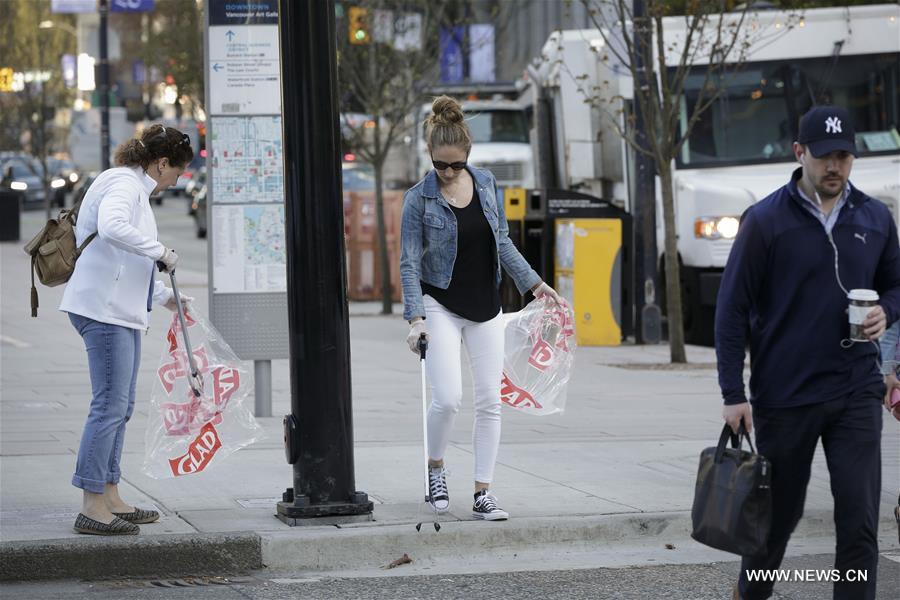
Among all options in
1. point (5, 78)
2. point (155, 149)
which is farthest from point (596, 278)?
point (5, 78)

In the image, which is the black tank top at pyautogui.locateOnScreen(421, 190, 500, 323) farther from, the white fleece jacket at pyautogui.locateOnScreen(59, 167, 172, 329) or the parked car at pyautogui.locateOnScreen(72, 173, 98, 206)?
the parked car at pyautogui.locateOnScreen(72, 173, 98, 206)

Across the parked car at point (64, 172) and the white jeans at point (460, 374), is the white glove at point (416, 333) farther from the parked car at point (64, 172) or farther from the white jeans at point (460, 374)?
the parked car at point (64, 172)

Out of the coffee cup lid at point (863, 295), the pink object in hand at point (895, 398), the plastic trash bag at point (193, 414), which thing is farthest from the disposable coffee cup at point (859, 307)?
the plastic trash bag at point (193, 414)

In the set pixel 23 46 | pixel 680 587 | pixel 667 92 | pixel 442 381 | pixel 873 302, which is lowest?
pixel 680 587

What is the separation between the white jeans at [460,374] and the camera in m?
7.10

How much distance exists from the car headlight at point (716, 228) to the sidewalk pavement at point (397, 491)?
3058 millimetres

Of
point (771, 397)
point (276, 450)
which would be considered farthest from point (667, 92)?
point (771, 397)

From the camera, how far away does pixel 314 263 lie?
720 cm

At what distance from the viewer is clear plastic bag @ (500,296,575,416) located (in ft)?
25.4

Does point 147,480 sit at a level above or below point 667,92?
below

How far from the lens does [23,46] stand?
149ft

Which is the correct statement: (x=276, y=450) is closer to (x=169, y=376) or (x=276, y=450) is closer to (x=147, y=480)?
(x=147, y=480)

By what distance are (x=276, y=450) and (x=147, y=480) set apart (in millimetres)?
1274

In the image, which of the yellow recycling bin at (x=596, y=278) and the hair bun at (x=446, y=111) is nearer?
the hair bun at (x=446, y=111)
